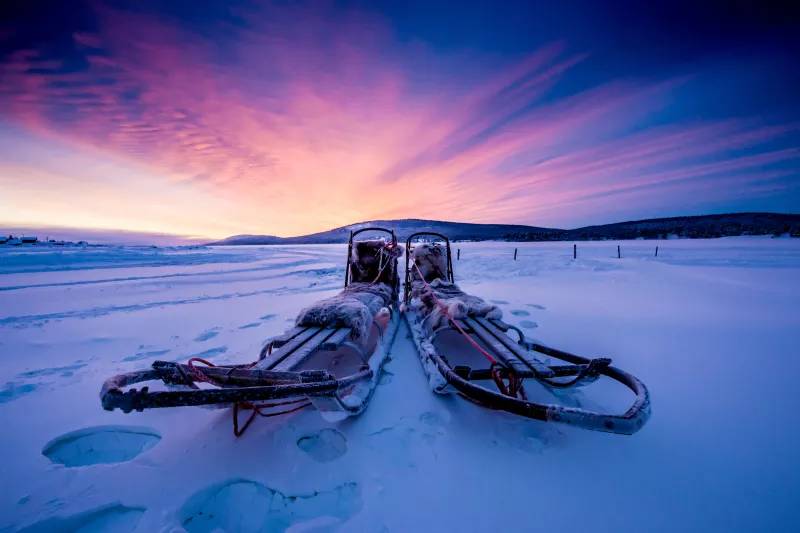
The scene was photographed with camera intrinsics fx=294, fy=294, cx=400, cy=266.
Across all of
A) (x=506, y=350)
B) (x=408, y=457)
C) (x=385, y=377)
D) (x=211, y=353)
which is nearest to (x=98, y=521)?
(x=408, y=457)

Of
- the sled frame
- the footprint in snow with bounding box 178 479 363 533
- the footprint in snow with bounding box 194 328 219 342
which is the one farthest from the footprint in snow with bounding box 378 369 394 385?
the footprint in snow with bounding box 194 328 219 342

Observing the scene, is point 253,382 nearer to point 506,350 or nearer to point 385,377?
point 385,377

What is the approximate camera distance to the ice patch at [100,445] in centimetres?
257

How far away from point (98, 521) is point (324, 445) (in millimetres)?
1546

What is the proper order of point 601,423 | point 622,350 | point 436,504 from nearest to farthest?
point 601,423 → point 436,504 → point 622,350

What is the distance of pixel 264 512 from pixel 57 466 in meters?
1.94

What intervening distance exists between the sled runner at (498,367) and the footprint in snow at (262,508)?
4.18ft

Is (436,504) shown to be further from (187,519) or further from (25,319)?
(25,319)

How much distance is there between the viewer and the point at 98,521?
6.64ft

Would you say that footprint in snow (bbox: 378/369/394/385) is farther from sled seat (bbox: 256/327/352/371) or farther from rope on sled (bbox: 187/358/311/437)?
rope on sled (bbox: 187/358/311/437)

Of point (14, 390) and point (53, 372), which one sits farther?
point (53, 372)

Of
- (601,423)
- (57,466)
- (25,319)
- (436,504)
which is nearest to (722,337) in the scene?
(601,423)

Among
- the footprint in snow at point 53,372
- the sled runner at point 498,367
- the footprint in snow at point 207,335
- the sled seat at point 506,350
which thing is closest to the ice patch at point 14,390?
the footprint in snow at point 53,372

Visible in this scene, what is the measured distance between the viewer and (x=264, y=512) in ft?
6.80
